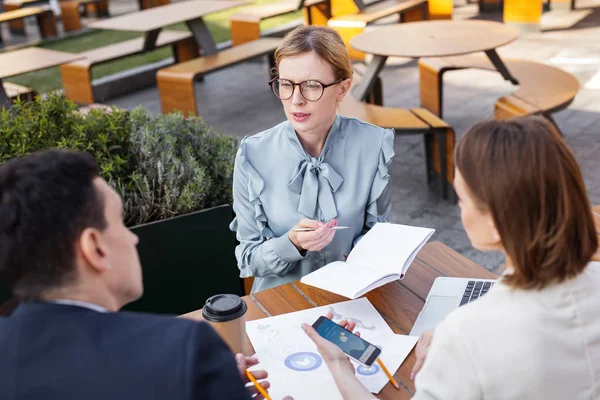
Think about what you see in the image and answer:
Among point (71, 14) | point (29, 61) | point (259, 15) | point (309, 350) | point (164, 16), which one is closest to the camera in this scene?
point (309, 350)

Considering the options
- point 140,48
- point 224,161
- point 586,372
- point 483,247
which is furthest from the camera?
point 140,48

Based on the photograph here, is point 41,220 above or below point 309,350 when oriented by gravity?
above

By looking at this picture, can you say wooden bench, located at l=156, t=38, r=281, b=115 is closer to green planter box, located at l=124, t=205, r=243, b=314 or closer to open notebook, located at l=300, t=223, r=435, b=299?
green planter box, located at l=124, t=205, r=243, b=314

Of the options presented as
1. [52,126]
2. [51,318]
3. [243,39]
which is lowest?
[243,39]

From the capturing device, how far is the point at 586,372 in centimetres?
139

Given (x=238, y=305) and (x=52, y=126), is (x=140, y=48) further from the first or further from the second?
(x=238, y=305)

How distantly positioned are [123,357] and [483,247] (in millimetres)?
804

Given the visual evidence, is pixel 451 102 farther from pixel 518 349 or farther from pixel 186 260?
pixel 518 349

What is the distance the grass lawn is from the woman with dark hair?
7.67 meters

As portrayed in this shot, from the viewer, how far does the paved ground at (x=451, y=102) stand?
15.7 feet

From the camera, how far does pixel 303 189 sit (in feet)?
8.18

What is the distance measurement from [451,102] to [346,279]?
5026mm

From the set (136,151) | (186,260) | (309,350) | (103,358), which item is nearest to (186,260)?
(186,260)

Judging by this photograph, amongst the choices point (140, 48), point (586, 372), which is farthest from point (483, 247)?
point (140, 48)
